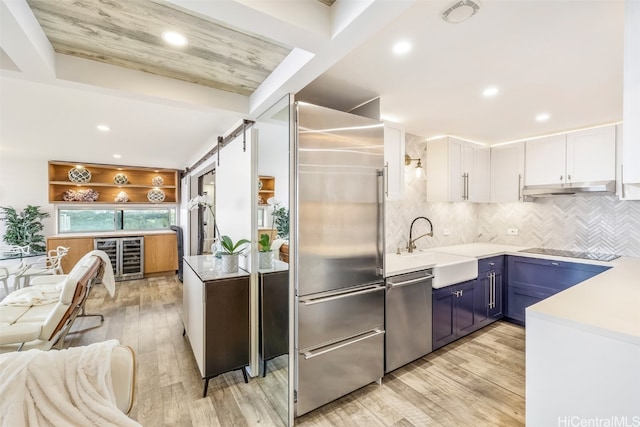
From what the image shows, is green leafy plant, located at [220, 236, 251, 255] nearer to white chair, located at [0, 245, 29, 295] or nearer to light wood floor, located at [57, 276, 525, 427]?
light wood floor, located at [57, 276, 525, 427]

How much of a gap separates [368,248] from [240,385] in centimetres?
155

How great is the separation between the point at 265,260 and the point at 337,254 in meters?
0.67

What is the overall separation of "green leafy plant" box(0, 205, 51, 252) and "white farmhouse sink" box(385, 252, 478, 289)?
6.23m

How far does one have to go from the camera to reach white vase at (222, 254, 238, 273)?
2393mm

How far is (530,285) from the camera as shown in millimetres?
3355

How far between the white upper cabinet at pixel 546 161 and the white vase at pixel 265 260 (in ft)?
11.6

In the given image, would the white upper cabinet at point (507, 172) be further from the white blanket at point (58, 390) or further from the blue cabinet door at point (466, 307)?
the white blanket at point (58, 390)

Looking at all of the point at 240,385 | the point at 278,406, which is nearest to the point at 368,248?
the point at 278,406

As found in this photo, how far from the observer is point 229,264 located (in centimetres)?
240

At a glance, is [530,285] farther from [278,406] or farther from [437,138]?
[278,406]

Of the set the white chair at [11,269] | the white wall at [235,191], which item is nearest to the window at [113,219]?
the white chair at [11,269]

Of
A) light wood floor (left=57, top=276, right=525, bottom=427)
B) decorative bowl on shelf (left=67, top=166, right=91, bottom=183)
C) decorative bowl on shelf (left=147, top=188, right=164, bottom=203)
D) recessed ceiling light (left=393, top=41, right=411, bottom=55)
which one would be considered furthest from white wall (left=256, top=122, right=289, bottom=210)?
decorative bowl on shelf (left=67, top=166, right=91, bottom=183)

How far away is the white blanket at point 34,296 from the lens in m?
2.66

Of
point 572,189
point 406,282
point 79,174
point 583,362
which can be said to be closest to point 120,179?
point 79,174
